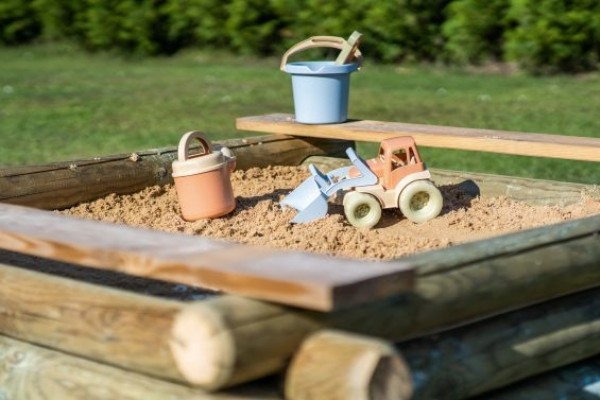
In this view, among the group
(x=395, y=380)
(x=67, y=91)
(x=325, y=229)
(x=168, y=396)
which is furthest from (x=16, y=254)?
(x=67, y=91)

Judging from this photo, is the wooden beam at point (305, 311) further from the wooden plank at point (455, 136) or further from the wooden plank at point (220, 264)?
the wooden plank at point (455, 136)

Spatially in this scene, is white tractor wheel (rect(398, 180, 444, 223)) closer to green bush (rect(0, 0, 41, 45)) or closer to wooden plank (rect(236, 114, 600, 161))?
wooden plank (rect(236, 114, 600, 161))

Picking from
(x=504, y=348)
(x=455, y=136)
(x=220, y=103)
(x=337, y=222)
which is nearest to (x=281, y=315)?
(x=504, y=348)

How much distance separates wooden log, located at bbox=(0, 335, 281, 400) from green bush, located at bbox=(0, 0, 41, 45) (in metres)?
11.9

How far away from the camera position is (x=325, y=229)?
4074 mm

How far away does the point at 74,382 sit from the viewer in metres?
2.62

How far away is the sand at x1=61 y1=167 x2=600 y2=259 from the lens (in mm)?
3881

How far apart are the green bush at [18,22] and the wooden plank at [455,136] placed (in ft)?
31.5

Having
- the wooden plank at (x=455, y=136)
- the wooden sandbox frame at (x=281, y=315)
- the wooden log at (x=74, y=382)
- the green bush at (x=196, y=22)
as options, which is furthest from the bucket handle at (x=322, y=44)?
the green bush at (x=196, y=22)

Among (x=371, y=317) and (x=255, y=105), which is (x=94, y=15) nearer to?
(x=255, y=105)

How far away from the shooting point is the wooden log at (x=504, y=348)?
8.59 ft

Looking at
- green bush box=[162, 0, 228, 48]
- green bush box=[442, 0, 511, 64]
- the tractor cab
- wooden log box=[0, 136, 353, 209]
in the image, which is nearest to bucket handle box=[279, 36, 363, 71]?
wooden log box=[0, 136, 353, 209]

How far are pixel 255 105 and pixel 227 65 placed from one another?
125 inches

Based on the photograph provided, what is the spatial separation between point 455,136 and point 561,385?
159 centimetres
